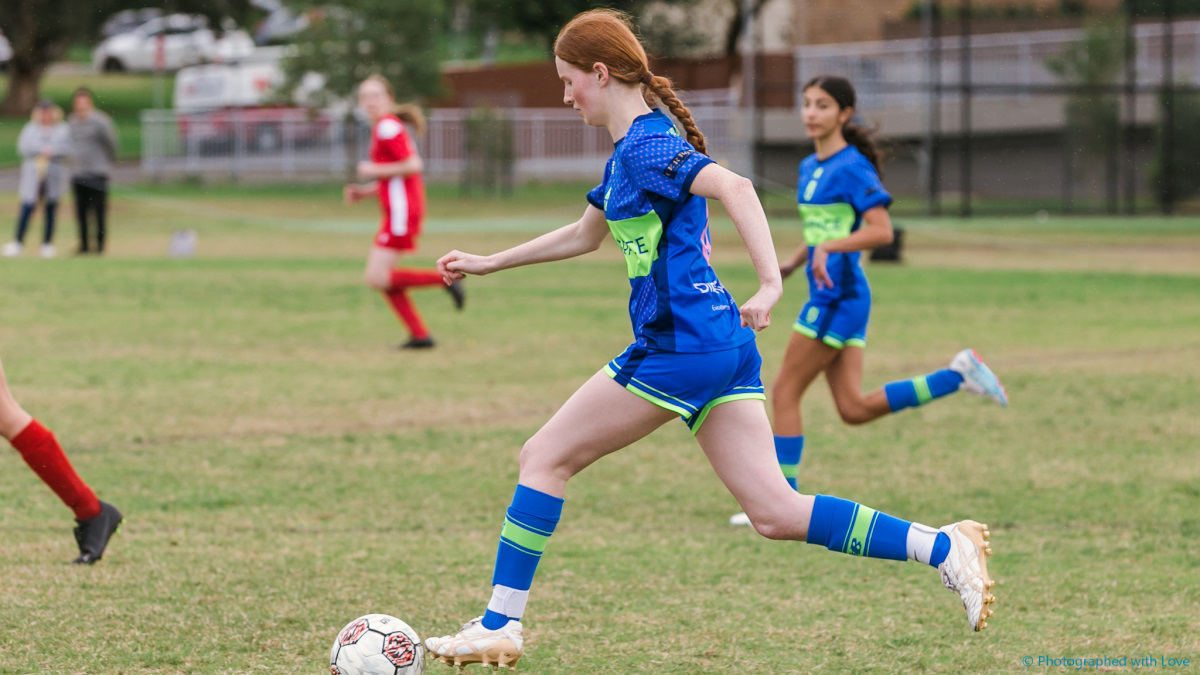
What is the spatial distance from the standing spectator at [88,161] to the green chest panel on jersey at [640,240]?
17.0 metres

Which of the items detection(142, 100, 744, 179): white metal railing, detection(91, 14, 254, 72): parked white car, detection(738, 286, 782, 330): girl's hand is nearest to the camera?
detection(738, 286, 782, 330): girl's hand

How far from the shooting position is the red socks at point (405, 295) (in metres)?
11.2

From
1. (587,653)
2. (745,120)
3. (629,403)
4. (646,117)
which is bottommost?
(587,653)

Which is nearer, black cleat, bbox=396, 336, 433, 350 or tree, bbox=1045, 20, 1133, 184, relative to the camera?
black cleat, bbox=396, 336, 433, 350

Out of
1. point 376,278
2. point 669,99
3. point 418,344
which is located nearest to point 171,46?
point 376,278

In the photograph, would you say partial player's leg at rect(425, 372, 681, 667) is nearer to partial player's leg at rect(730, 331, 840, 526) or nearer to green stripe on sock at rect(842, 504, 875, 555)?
green stripe on sock at rect(842, 504, 875, 555)

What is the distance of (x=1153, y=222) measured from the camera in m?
25.6

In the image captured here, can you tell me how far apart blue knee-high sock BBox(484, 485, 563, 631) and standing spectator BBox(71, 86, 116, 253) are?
17.0 metres

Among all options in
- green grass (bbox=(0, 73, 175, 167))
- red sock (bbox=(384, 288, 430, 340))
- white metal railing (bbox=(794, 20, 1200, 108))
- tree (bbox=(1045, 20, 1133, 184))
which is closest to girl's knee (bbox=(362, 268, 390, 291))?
red sock (bbox=(384, 288, 430, 340))

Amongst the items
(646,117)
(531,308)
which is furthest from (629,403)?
(531,308)

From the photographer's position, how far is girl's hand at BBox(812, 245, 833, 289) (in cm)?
606

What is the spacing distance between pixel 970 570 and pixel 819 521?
441mm

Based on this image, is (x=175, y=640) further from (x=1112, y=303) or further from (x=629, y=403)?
(x=1112, y=303)

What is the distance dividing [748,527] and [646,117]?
263 centimetres
